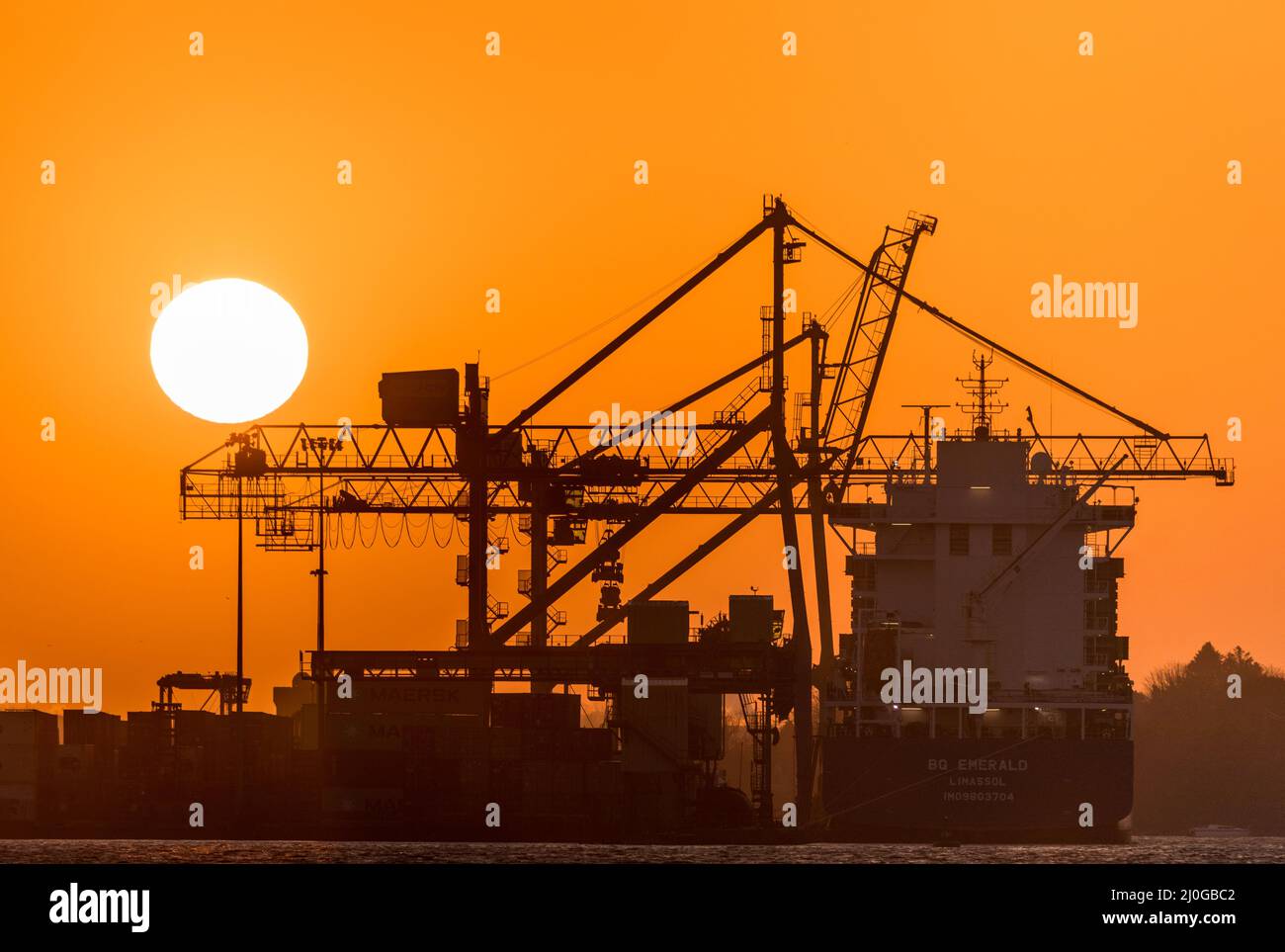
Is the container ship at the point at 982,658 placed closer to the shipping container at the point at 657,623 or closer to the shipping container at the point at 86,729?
the shipping container at the point at 657,623

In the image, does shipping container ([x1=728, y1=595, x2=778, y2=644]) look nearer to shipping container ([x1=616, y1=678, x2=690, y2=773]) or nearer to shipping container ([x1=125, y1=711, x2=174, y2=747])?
shipping container ([x1=616, y1=678, x2=690, y2=773])

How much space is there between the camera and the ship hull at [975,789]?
11794cm

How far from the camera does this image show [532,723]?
11356 centimetres

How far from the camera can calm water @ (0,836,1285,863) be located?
10194 centimetres

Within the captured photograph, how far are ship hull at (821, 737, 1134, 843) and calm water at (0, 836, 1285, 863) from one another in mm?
1388

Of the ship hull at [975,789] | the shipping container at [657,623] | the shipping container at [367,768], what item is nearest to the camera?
the shipping container at [367,768]

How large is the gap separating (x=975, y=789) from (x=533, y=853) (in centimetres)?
2336

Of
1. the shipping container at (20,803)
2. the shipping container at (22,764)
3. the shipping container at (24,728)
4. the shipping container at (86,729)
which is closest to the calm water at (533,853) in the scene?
the shipping container at (20,803)

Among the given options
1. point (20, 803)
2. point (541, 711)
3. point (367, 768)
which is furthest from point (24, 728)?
point (541, 711)

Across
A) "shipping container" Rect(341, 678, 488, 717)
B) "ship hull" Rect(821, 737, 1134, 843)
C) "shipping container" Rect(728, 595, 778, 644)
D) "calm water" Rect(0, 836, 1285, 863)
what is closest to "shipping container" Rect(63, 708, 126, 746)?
"calm water" Rect(0, 836, 1285, 863)

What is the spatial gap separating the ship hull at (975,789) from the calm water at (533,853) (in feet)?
4.55

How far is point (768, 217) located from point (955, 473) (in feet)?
47.5

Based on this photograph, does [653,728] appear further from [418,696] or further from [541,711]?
[418,696]
